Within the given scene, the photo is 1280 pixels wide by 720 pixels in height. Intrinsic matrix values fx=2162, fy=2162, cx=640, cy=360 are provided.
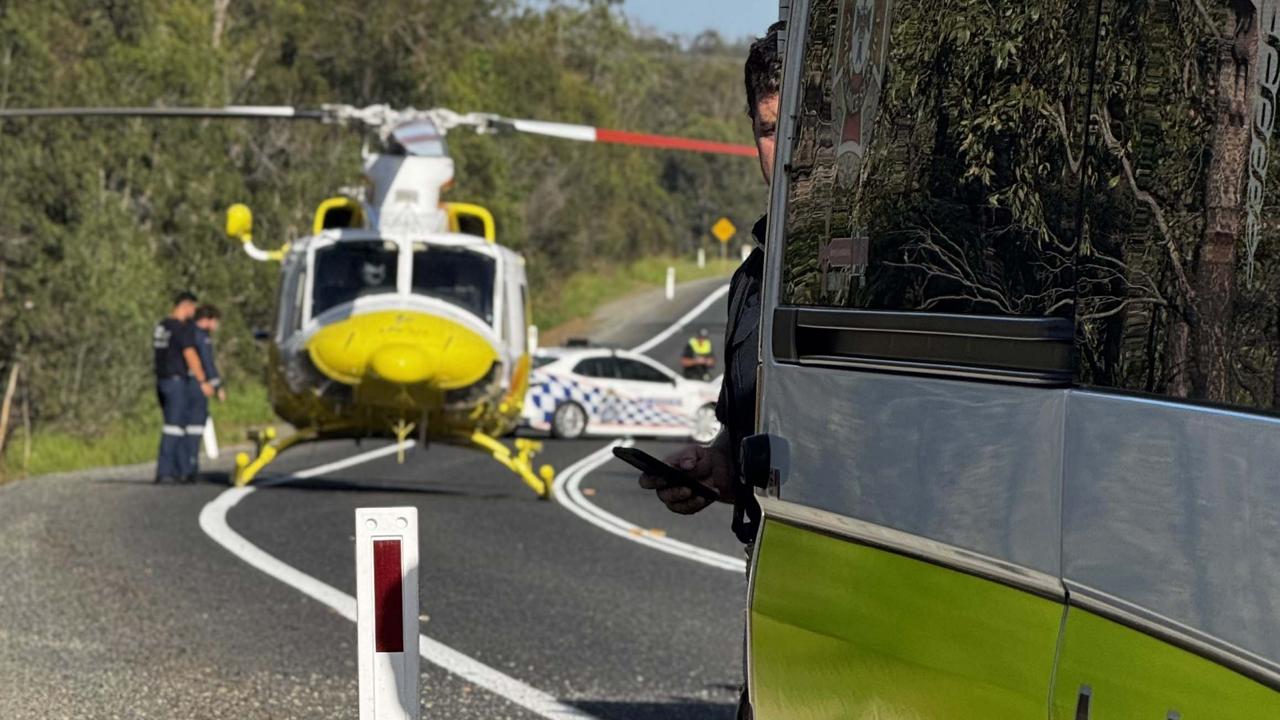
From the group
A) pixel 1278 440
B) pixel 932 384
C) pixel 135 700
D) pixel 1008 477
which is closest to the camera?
pixel 1278 440

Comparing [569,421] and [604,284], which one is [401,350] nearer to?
[569,421]

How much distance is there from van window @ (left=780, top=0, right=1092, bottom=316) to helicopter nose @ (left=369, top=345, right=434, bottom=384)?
15305 mm

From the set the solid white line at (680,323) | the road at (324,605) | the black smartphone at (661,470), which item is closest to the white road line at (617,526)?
the road at (324,605)

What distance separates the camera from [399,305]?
20.1 meters

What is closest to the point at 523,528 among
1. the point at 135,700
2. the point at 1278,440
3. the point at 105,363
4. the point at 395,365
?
the point at 395,365

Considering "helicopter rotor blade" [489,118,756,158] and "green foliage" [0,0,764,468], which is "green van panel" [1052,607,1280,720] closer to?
"helicopter rotor blade" [489,118,756,158]

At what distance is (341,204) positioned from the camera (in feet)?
71.1

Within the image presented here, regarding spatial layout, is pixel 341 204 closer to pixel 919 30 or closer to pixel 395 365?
pixel 395 365

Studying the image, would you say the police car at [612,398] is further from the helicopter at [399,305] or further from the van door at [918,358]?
the van door at [918,358]

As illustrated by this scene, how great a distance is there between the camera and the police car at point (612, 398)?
3422cm

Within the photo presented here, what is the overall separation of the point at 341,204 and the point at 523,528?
5318 mm

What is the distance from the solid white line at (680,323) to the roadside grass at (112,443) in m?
22.2

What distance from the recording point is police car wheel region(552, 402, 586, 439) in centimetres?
3428

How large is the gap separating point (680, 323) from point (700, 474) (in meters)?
63.8
